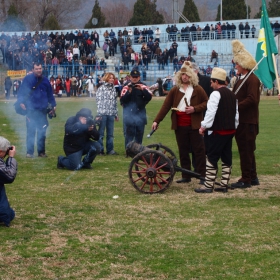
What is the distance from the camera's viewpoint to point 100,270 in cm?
534

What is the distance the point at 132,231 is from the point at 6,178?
1.42m

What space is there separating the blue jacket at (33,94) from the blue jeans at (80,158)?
152 cm

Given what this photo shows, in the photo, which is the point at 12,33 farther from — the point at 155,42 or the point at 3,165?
the point at 155,42

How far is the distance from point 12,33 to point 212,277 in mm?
6313

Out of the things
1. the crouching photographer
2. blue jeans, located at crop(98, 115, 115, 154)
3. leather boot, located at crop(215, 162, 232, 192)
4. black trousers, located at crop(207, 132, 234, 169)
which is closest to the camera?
black trousers, located at crop(207, 132, 234, 169)

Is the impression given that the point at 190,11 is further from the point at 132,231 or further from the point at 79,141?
the point at 132,231

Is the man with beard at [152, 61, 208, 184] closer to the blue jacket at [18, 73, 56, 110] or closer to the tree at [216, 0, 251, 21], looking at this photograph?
the blue jacket at [18, 73, 56, 110]

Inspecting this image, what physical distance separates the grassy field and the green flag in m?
1.57

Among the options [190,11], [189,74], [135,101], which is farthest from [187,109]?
[190,11]

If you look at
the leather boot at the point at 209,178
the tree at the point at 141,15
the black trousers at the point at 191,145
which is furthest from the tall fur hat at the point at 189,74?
the tree at the point at 141,15

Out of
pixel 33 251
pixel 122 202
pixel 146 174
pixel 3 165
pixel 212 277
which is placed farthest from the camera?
pixel 146 174

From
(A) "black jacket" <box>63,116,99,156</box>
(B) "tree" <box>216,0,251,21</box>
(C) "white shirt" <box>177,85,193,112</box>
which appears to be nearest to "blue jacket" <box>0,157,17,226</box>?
(C) "white shirt" <box>177,85,193,112</box>

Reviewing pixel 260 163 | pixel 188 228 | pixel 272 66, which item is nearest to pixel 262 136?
pixel 260 163

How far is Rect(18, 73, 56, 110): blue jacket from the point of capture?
38.8 ft
